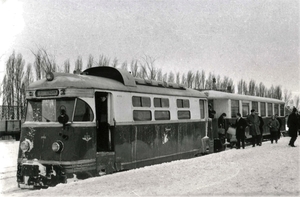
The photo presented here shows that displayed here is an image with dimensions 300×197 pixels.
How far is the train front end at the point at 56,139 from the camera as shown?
9250 mm

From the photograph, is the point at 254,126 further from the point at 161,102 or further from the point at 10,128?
the point at 10,128

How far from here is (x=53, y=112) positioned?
31.7 feet

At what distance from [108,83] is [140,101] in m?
Answer: 1.45

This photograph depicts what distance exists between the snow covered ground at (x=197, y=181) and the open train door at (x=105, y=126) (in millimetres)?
914

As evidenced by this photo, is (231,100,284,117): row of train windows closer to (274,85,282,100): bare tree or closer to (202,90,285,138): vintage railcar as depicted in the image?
(202,90,285,138): vintage railcar

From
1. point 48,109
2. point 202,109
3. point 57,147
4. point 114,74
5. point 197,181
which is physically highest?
point 114,74

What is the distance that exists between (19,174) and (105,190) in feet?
9.65

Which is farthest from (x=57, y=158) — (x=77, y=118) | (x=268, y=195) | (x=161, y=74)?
(x=161, y=74)

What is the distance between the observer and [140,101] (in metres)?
11.8

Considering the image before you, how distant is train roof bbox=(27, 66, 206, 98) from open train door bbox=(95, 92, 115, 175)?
372 millimetres

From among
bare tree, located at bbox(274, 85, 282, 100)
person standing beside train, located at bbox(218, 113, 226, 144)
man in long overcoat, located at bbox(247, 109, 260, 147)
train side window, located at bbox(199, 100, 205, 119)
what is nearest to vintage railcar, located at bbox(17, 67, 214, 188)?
train side window, located at bbox(199, 100, 205, 119)

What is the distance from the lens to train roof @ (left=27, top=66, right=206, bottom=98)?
32.1 feet

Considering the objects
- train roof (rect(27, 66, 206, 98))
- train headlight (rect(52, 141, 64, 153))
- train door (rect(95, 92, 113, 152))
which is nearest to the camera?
train headlight (rect(52, 141, 64, 153))

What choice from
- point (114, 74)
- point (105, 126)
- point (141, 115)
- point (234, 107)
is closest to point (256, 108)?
point (234, 107)
